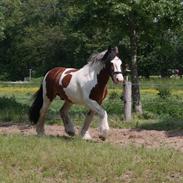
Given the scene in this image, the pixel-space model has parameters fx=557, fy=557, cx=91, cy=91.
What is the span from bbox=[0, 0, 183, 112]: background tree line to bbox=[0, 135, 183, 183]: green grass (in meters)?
8.13

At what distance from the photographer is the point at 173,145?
10.9 m

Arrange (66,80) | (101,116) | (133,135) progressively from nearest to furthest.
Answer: (101,116) < (66,80) < (133,135)

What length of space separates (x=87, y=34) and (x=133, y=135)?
19.9 metres

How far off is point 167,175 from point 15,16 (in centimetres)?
6662

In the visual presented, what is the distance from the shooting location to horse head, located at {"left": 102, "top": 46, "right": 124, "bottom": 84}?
36.3 ft

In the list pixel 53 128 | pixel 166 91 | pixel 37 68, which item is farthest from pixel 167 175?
pixel 37 68

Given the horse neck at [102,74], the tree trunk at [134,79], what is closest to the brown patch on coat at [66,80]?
the horse neck at [102,74]

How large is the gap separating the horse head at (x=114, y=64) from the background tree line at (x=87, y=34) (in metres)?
5.61

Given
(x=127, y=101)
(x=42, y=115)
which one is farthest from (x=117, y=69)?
(x=127, y=101)

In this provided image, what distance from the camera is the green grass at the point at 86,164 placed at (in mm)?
7832

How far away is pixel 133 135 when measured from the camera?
12.6 metres

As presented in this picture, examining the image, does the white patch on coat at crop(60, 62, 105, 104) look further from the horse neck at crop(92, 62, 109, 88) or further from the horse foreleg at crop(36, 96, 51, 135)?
the horse foreleg at crop(36, 96, 51, 135)

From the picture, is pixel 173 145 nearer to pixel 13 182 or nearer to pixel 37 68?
pixel 13 182

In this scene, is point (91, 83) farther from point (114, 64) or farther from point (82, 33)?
point (82, 33)
